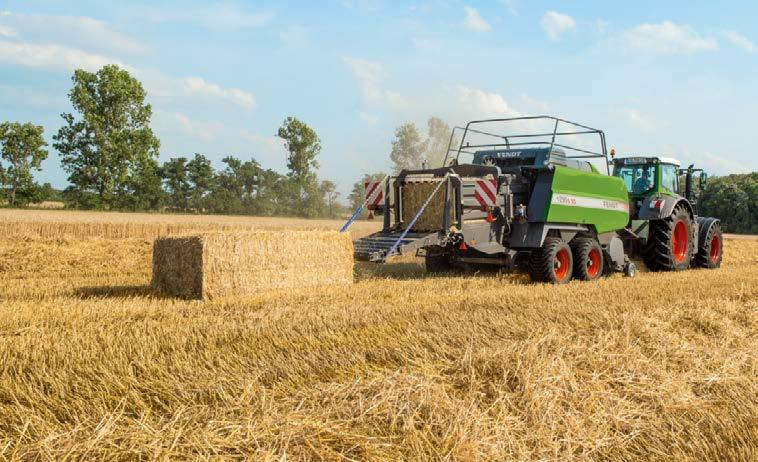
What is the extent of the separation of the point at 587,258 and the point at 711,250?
524 centimetres

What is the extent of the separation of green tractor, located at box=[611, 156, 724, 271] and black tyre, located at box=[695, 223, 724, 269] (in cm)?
2

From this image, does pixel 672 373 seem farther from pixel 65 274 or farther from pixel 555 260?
pixel 65 274

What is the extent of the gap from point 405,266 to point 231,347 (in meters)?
7.73

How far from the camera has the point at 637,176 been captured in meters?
12.5

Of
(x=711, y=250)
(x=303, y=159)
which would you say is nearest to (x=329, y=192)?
(x=303, y=159)

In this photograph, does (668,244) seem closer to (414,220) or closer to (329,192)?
(414,220)

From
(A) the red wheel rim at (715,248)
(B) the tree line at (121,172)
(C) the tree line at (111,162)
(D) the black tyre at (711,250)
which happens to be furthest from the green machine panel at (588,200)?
(C) the tree line at (111,162)

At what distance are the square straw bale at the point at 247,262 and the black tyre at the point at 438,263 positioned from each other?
238 cm

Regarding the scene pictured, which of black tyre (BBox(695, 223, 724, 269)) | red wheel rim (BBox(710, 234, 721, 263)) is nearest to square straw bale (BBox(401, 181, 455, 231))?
black tyre (BBox(695, 223, 724, 269))

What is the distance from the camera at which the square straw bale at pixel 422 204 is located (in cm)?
927

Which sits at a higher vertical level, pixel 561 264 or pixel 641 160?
pixel 641 160

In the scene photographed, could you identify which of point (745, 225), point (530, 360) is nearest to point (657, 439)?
point (530, 360)

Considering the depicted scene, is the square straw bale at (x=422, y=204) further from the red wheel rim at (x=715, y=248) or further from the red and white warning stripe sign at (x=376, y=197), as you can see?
the red wheel rim at (x=715, y=248)

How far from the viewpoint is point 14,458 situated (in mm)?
2715
